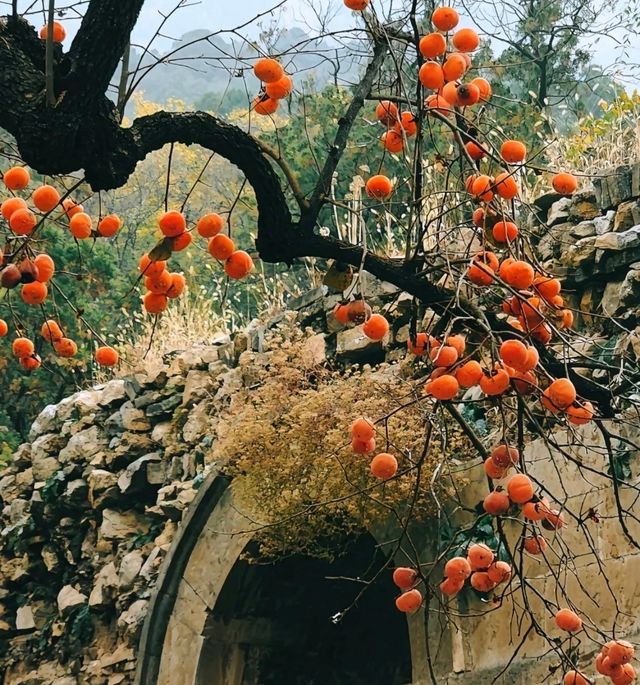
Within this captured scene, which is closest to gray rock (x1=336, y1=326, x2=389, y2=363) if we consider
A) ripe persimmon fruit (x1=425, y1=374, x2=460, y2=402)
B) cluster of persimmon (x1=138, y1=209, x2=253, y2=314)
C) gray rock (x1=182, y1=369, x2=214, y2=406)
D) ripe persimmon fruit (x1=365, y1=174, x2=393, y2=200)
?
gray rock (x1=182, y1=369, x2=214, y2=406)

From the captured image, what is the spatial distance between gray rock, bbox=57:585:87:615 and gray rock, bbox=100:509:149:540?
0.51 m

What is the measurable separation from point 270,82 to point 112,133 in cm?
42

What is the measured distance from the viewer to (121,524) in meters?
7.21

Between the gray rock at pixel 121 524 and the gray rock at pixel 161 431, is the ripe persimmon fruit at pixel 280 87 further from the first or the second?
the gray rock at pixel 121 524

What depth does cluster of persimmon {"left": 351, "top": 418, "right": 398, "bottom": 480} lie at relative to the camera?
2.37m

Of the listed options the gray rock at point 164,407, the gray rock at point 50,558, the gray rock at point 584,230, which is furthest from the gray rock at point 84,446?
the gray rock at point 584,230

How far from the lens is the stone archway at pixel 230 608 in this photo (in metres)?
5.86

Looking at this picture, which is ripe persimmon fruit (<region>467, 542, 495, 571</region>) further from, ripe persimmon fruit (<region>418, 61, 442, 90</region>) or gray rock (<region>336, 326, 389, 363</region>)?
gray rock (<region>336, 326, 389, 363</region>)

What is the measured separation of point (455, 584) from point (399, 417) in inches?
88.0

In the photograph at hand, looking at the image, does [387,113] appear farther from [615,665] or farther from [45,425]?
[45,425]

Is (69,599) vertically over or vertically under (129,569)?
under

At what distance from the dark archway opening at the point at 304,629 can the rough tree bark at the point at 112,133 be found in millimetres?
3472

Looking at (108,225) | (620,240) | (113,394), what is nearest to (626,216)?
(620,240)

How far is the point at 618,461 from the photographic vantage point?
3.88 m
